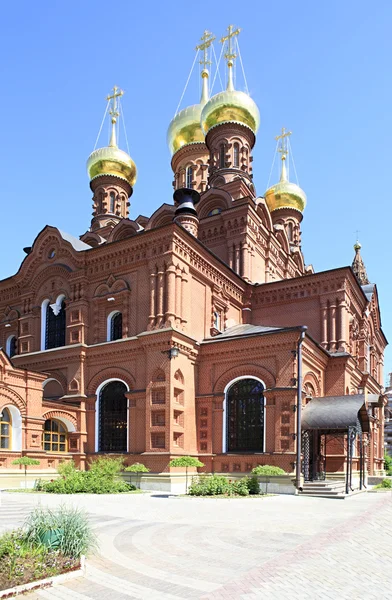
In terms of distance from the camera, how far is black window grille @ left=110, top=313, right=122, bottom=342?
20.8 metres

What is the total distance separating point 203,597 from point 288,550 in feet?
7.96

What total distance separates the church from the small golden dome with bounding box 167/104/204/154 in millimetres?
7411

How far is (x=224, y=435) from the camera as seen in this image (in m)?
18.9

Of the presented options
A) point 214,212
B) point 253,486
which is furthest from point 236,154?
point 253,486

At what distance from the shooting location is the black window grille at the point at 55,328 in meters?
22.5

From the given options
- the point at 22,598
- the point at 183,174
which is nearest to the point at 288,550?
the point at 22,598

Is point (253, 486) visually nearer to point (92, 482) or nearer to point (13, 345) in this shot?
point (92, 482)

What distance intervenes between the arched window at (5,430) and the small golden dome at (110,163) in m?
18.9

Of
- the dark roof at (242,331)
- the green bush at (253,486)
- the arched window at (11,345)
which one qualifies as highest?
the dark roof at (242,331)

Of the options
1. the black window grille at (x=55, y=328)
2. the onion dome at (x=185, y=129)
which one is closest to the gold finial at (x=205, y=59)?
the onion dome at (x=185, y=129)

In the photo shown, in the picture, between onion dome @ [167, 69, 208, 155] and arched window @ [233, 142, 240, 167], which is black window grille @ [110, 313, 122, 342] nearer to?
arched window @ [233, 142, 240, 167]

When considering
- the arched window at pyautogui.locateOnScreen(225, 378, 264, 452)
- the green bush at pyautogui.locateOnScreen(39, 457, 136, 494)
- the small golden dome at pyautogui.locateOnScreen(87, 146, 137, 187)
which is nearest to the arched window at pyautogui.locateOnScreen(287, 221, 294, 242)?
→ the small golden dome at pyautogui.locateOnScreen(87, 146, 137, 187)

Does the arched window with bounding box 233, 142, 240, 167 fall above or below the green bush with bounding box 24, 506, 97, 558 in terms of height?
above

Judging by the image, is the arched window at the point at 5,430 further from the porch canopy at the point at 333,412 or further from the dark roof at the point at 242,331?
the porch canopy at the point at 333,412
